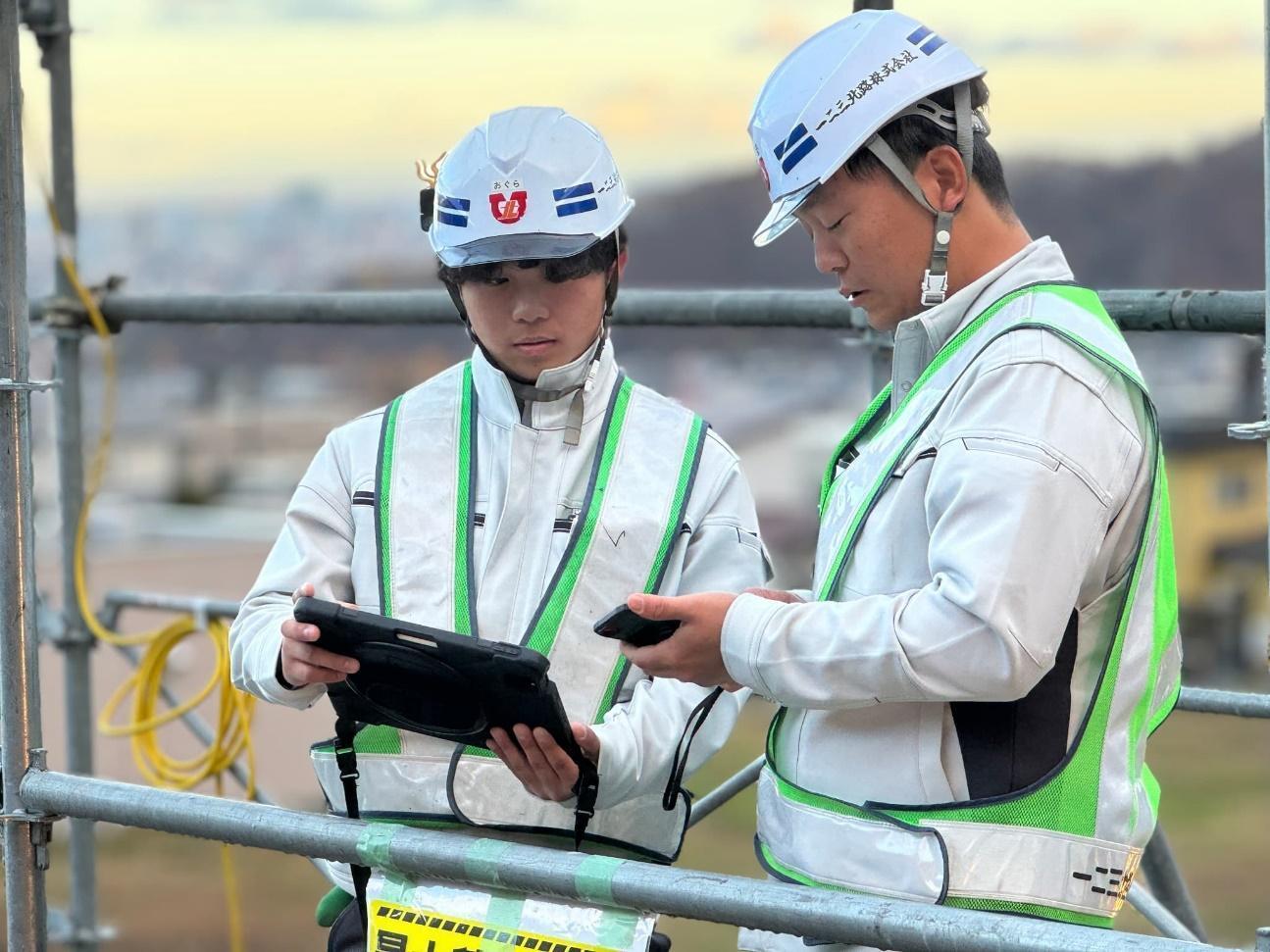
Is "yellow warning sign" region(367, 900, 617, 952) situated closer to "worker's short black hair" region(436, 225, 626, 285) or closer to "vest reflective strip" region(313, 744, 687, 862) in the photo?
"vest reflective strip" region(313, 744, 687, 862)

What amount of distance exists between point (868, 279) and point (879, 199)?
0.10 meters

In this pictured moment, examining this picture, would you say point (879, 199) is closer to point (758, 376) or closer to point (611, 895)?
point (611, 895)

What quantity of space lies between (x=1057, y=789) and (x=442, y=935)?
782 mm

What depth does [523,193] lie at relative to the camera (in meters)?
2.52

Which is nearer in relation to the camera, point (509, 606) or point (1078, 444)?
point (1078, 444)

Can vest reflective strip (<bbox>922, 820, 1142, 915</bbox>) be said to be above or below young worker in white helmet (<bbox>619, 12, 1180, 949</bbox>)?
below

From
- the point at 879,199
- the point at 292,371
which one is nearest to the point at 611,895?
the point at 879,199

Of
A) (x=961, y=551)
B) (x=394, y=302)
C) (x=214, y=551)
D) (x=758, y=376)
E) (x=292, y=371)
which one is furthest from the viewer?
(x=292, y=371)

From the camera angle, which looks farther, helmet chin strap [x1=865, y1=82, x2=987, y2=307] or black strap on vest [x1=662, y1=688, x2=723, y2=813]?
black strap on vest [x1=662, y1=688, x2=723, y2=813]

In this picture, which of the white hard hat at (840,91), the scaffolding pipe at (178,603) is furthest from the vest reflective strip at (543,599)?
the scaffolding pipe at (178,603)

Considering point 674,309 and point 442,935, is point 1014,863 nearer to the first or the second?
point 442,935

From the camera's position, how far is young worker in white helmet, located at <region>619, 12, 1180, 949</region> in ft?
6.16

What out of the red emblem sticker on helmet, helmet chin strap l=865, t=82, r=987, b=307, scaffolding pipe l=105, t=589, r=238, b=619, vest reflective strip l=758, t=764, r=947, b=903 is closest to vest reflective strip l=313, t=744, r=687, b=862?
vest reflective strip l=758, t=764, r=947, b=903

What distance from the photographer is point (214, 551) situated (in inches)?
871
